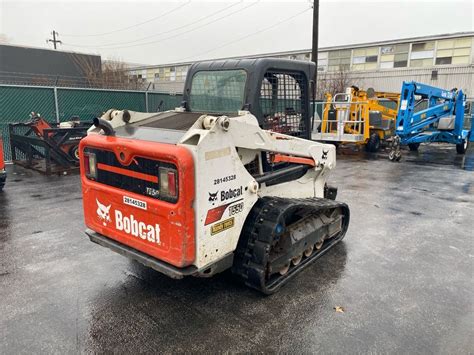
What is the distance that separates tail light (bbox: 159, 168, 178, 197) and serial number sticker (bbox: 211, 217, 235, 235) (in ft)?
1.46

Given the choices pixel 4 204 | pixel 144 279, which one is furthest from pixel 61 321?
pixel 4 204

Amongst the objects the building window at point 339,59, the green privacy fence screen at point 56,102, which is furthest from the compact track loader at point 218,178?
the building window at point 339,59

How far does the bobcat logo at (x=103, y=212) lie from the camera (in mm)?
3447

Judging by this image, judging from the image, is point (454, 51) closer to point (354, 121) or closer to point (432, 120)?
point (432, 120)

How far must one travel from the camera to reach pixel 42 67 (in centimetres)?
2970

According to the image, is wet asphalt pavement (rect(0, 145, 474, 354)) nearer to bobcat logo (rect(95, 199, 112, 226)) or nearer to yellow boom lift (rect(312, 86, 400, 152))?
bobcat logo (rect(95, 199, 112, 226))

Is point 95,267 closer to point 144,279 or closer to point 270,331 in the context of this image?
point 144,279

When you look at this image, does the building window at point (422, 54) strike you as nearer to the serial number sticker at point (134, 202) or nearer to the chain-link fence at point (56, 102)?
the chain-link fence at point (56, 102)

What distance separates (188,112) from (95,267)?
1.99 meters

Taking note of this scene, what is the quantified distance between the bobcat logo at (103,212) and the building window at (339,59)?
34211mm

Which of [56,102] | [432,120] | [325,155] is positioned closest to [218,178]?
[325,155]

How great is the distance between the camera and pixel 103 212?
3.49m

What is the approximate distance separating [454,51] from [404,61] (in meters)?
3.88

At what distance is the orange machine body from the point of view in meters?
2.77
